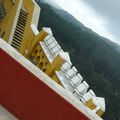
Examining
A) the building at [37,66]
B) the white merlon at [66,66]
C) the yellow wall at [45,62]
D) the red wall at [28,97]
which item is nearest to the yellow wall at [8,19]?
the building at [37,66]

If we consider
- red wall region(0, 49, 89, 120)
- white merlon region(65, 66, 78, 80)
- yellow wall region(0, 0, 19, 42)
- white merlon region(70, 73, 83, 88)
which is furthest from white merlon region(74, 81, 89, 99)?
yellow wall region(0, 0, 19, 42)

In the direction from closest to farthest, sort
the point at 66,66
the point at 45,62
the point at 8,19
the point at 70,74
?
the point at 70,74 < the point at 66,66 < the point at 45,62 < the point at 8,19

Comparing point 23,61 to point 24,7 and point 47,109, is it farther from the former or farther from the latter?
point 24,7

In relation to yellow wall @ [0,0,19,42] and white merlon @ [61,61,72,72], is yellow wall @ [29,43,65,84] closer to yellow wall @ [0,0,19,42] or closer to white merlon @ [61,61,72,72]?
white merlon @ [61,61,72,72]

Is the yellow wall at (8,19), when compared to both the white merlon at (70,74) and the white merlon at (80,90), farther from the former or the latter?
the white merlon at (80,90)

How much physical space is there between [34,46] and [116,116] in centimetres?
3254

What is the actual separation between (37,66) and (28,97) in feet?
20.6

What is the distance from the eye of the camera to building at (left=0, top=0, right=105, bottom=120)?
11.1 feet

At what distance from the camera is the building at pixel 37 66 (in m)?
3.37

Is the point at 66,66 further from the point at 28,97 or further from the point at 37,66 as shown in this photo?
the point at 28,97

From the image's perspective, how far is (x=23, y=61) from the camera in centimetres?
335

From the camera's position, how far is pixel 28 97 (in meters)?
3.43

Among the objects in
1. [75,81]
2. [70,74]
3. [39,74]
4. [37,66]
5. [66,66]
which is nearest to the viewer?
[39,74]

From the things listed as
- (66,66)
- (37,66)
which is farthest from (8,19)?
(66,66)
